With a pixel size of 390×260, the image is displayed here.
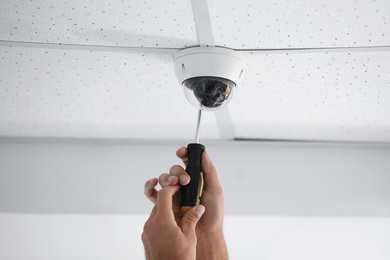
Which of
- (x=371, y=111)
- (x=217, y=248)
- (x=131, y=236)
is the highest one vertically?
(x=371, y=111)

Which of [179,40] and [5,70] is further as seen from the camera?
[5,70]

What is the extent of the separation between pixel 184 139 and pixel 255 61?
0.55 m

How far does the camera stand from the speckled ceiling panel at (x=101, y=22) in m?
0.73

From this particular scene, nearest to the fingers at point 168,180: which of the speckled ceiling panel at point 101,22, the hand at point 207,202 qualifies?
the hand at point 207,202

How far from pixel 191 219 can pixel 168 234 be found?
0.06 m

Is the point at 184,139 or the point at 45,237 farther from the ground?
the point at 184,139

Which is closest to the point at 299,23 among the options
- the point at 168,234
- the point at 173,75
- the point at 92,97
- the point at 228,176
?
the point at 173,75

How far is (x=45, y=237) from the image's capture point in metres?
1.32

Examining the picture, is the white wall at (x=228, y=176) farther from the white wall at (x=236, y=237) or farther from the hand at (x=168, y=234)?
the hand at (x=168, y=234)

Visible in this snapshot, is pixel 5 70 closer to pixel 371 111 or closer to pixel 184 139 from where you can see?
pixel 184 139

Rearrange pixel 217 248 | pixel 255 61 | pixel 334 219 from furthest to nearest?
1. pixel 334 219
2. pixel 217 248
3. pixel 255 61

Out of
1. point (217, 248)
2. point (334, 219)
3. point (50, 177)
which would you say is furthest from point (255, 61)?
point (50, 177)

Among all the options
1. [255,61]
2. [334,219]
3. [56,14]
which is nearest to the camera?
[56,14]

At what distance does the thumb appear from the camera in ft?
2.65
